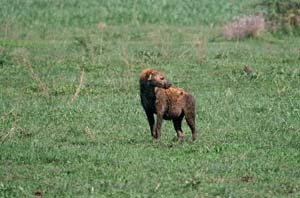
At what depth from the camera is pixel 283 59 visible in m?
21.8

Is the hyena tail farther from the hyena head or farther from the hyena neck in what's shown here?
the hyena neck

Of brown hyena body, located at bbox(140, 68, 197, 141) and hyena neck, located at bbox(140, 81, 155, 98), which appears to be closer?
brown hyena body, located at bbox(140, 68, 197, 141)

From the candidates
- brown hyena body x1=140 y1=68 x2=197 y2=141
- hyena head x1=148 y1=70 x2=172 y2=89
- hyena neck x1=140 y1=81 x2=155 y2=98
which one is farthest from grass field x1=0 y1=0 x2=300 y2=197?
hyena head x1=148 y1=70 x2=172 y2=89

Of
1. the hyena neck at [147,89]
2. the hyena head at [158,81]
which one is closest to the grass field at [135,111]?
the hyena neck at [147,89]

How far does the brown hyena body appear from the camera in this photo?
41.5 ft

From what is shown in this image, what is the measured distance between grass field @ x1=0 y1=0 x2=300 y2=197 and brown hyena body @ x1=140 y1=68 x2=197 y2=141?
1.07ft

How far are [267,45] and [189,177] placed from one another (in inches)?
594

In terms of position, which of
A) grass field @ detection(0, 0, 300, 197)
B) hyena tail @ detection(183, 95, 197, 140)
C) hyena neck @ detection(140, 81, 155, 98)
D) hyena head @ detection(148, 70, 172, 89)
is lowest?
grass field @ detection(0, 0, 300, 197)

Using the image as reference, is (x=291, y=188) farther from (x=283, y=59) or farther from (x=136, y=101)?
(x=283, y=59)

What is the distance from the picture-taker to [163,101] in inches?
499

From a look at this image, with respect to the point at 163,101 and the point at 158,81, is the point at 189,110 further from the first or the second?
the point at 158,81

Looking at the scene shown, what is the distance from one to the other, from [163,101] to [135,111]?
2.71m

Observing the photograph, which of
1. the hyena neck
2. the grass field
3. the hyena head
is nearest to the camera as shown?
the grass field

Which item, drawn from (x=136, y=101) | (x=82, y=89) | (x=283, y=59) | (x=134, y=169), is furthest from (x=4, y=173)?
(x=283, y=59)
